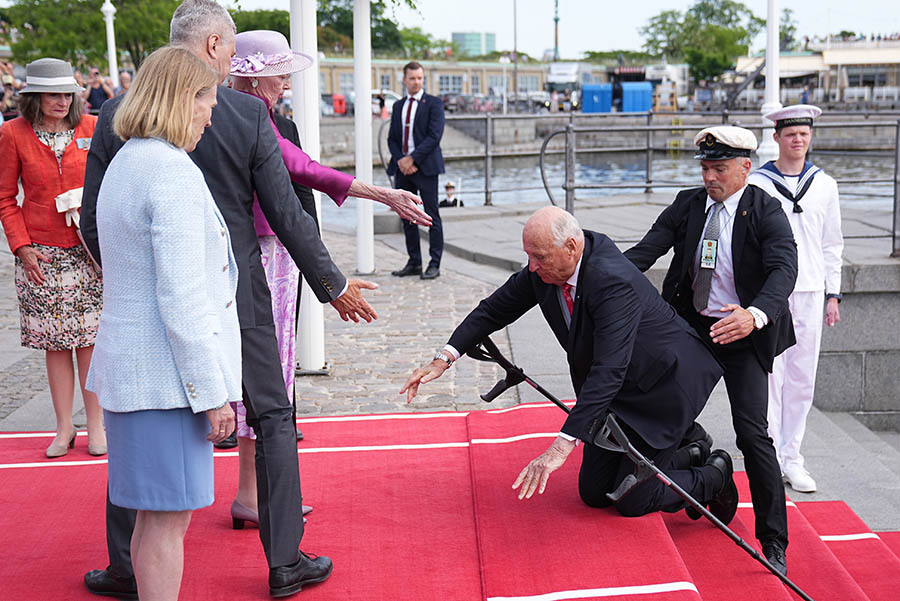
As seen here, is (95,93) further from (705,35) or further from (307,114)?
(705,35)

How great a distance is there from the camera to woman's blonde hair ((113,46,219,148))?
2656 millimetres

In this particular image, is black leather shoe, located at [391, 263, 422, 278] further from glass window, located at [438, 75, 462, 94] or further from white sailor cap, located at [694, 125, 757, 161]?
glass window, located at [438, 75, 462, 94]

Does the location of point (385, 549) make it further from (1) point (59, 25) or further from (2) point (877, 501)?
(1) point (59, 25)

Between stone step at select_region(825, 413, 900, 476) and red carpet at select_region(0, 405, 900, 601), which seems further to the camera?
stone step at select_region(825, 413, 900, 476)

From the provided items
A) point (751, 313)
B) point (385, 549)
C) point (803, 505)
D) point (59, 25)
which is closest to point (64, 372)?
point (385, 549)

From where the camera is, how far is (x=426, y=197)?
9711 mm

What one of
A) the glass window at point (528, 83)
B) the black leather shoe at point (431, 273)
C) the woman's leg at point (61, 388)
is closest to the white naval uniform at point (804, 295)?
the woman's leg at point (61, 388)

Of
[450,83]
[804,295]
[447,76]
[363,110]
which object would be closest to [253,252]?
[804,295]

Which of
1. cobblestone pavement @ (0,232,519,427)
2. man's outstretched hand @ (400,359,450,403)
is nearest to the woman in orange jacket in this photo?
cobblestone pavement @ (0,232,519,427)

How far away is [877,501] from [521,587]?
248cm

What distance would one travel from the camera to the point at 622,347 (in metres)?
3.70

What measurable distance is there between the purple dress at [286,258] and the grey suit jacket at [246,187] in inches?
14.0

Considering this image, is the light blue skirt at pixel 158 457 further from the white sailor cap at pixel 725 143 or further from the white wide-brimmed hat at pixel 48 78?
the white sailor cap at pixel 725 143

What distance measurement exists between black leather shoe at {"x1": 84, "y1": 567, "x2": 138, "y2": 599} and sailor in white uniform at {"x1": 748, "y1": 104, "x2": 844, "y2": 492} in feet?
10.2
